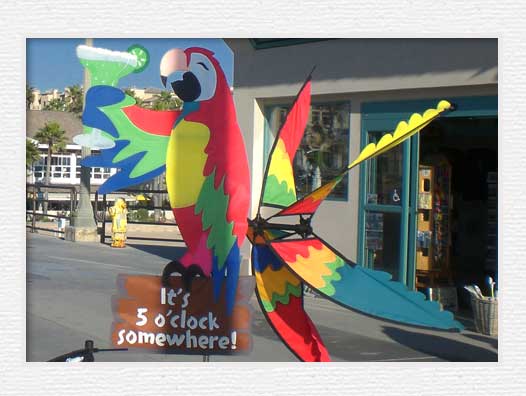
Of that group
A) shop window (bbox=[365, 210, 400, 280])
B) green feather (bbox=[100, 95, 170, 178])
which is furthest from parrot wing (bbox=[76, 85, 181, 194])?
shop window (bbox=[365, 210, 400, 280])

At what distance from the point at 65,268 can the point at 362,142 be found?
4317mm

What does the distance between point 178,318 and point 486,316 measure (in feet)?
10.6

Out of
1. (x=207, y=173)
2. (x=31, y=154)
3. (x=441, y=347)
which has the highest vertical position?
(x=31, y=154)

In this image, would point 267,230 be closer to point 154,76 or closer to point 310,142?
point 154,76

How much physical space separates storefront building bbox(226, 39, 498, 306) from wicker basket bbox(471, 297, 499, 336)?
0.85 meters

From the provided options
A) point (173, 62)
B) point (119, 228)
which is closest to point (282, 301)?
point (173, 62)

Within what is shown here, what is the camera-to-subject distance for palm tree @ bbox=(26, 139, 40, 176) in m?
7.75

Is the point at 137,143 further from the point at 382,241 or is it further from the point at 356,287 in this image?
the point at 382,241

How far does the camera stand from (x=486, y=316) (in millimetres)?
A: 7781

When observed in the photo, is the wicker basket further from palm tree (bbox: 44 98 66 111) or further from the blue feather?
palm tree (bbox: 44 98 66 111)

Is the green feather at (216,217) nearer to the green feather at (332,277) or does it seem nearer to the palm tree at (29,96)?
the green feather at (332,277)

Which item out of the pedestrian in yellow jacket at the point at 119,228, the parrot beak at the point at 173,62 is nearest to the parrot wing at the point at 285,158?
the parrot beak at the point at 173,62
